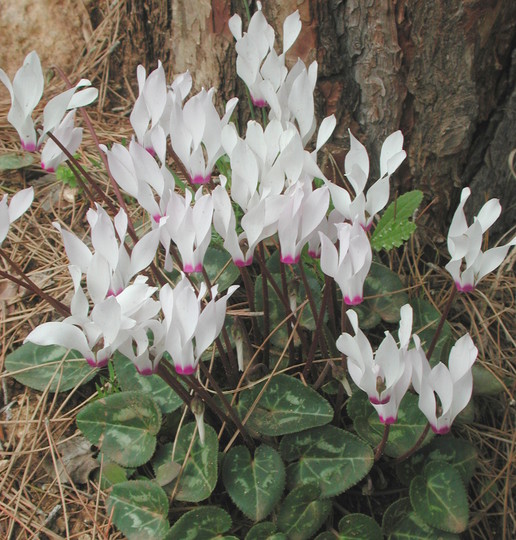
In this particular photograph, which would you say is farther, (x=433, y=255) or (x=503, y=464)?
(x=433, y=255)

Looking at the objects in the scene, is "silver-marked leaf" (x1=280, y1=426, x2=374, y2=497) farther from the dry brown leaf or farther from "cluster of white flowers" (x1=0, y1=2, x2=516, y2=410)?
the dry brown leaf

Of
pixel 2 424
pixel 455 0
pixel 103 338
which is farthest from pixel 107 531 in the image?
pixel 455 0

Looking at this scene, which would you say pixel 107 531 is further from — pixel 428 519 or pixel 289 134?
pixel 289 134

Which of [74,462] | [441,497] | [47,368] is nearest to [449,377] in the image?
[441,497]

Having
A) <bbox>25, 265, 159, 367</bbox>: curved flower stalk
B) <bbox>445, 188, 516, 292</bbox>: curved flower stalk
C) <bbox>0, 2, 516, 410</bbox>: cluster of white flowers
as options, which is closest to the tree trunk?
<bbox>0, 2, 516, 410</bbox>: cluster of white flowers

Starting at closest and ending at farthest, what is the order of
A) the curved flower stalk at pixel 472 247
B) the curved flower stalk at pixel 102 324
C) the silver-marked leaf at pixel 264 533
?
1. the curved flower stalk at pixel 102 324
2. the curved flower stalk at pixel 472 247
3. the silver-marked leaf at pixel 264 533

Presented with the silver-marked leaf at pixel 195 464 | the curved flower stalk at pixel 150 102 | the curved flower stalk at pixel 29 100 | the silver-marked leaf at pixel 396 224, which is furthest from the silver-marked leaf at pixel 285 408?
the curved flower stalk at pixel 29 100

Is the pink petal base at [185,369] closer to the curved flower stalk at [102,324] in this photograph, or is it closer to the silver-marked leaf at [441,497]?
the curved flower stalk at [102,324]
